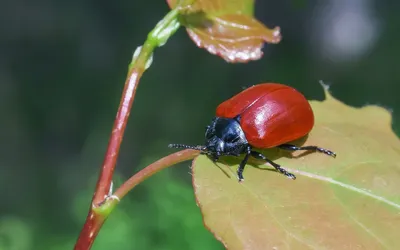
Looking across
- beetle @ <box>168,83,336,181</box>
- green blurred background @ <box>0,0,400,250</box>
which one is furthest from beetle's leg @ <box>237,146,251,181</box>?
green blurred background @ <box>0,0,400,250</box>

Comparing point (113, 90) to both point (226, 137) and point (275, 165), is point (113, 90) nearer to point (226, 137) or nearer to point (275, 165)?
point (226, 137)

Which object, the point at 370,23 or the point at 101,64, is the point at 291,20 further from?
the point at 101,64

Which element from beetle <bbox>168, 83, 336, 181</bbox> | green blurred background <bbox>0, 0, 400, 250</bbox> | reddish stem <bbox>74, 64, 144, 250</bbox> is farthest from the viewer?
green blurred background <bbox>0, 0, 400, 250</bbox>

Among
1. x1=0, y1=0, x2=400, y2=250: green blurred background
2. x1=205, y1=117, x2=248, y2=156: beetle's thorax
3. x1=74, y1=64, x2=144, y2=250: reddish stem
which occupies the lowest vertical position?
x1=0, y1=0, x2=400, y2=250: green blurred background

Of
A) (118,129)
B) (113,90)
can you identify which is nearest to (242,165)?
(118,129)

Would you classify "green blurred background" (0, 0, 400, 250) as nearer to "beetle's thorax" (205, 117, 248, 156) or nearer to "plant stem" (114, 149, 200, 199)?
"beetle's thorax" (205, 117, 248, 156)

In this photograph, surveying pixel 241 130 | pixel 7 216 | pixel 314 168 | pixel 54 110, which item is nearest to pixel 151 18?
pixel 54 110

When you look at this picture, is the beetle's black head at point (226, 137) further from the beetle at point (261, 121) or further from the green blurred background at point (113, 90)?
the green blurred background at point (113, 90)

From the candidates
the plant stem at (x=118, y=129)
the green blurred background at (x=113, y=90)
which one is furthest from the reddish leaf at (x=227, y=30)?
the green blurred background at (x=113, y=90)
